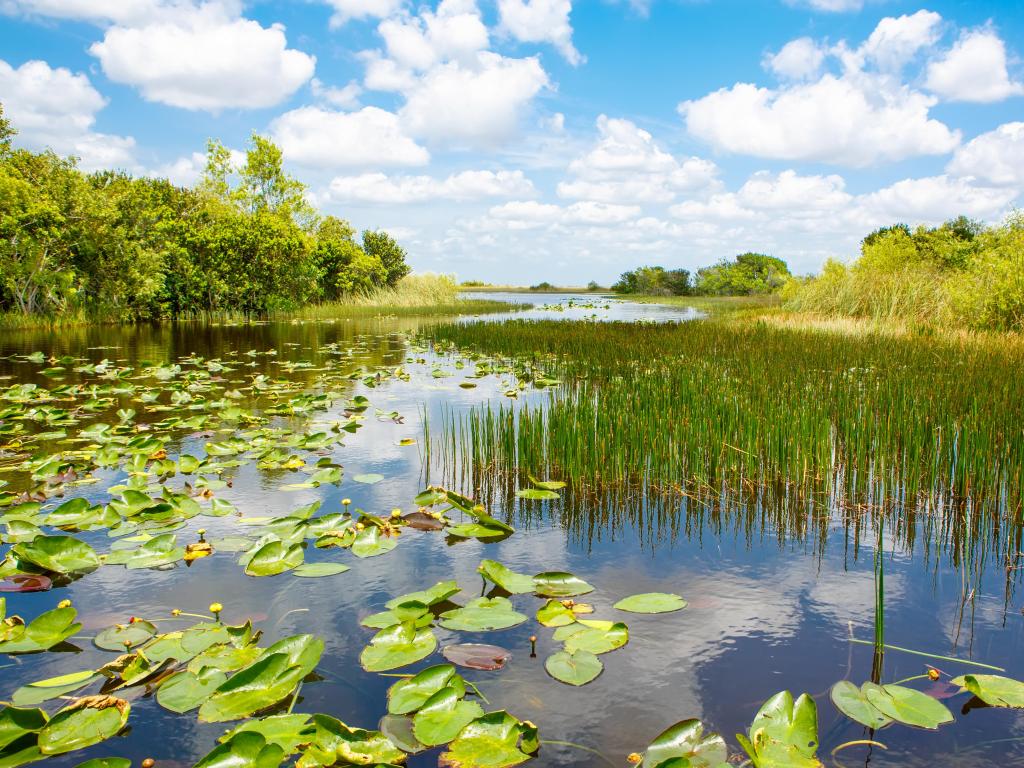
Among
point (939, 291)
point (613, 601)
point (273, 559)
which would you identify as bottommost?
point (613, 601)

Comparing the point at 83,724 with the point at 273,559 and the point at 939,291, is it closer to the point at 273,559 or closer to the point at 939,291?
the point at 273,559

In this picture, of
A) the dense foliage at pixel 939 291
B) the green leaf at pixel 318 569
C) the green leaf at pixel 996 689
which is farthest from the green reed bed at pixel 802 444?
the dense foliage at pixel 939 291

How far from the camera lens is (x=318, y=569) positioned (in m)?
2.93

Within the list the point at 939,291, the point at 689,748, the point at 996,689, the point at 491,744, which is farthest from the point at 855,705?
the point at 939,291

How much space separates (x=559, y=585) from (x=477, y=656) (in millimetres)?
635

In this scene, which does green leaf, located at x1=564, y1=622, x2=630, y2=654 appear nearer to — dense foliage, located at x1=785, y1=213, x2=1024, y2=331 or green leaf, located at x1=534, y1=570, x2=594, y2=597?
green leaf, located at x1=534, y1=570, x2=594, y2=597

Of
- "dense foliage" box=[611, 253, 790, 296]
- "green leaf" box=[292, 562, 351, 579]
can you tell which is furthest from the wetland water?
"dense foliage" box=[611, 253, 790, 296]

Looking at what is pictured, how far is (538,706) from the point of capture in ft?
6.75

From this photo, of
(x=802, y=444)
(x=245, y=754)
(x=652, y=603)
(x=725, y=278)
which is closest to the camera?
(x=245, y=754)

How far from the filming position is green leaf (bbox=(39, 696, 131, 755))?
1.80m

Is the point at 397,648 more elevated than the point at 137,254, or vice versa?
the point at 137,254

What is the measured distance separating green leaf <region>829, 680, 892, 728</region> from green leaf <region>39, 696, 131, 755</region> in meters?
2.18

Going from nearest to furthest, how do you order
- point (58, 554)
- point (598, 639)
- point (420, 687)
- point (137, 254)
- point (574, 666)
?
point (420, 687) → point (574, 666) → point (598, 639) → point (58, 554) → point (137, 254)

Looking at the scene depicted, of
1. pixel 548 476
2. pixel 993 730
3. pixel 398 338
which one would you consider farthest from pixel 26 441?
pixel 398 338
